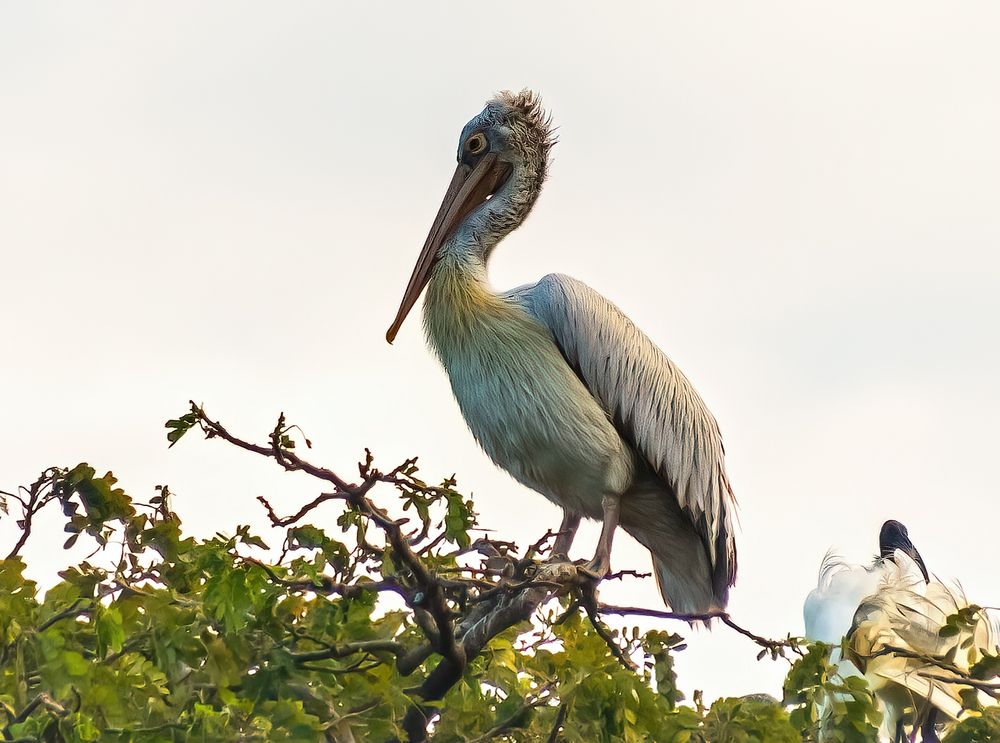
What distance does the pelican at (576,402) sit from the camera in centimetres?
568

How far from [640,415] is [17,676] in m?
3.16

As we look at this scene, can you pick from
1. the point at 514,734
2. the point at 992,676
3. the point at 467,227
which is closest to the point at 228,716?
the point at 514,734

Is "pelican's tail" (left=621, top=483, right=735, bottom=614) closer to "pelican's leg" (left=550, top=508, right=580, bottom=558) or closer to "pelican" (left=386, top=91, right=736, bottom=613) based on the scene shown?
"pelican" (left=386, top=91, right=736, bottom=613)

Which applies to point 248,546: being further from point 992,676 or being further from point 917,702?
point 917,702

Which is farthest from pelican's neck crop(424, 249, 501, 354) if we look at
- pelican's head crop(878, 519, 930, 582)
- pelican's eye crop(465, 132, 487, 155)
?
pelican's head crop(878, 519, 930, 582)

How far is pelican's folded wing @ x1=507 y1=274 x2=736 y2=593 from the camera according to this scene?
5906 millimetres

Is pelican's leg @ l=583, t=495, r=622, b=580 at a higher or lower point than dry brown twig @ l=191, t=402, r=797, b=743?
higher

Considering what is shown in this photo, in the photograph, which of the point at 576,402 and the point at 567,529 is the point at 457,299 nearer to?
the point at 576,402

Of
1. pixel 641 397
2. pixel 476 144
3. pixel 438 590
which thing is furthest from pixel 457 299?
pixel 438 590

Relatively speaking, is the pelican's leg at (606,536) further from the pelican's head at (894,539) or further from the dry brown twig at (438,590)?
the pelican's head at (894,539)

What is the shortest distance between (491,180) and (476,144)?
0.66 ft

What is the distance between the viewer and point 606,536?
18.1 ft

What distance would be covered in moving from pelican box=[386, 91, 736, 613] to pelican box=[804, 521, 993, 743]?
0.87 metres

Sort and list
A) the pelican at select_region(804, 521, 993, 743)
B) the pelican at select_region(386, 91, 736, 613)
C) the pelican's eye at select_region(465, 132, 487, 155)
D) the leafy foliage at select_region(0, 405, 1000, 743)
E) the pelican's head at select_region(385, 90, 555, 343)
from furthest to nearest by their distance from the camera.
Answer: the pelican's eye at select_region(465, 132, 487, 155) < the pelican's head at select_region(385, 90, 555, 343) < the pelican at select_region(386, 91, 736, 613) < the pelican at select_region(804, 521, 993, 743) < the leafy foliage at select_region(0, 405, 1000, 743)
